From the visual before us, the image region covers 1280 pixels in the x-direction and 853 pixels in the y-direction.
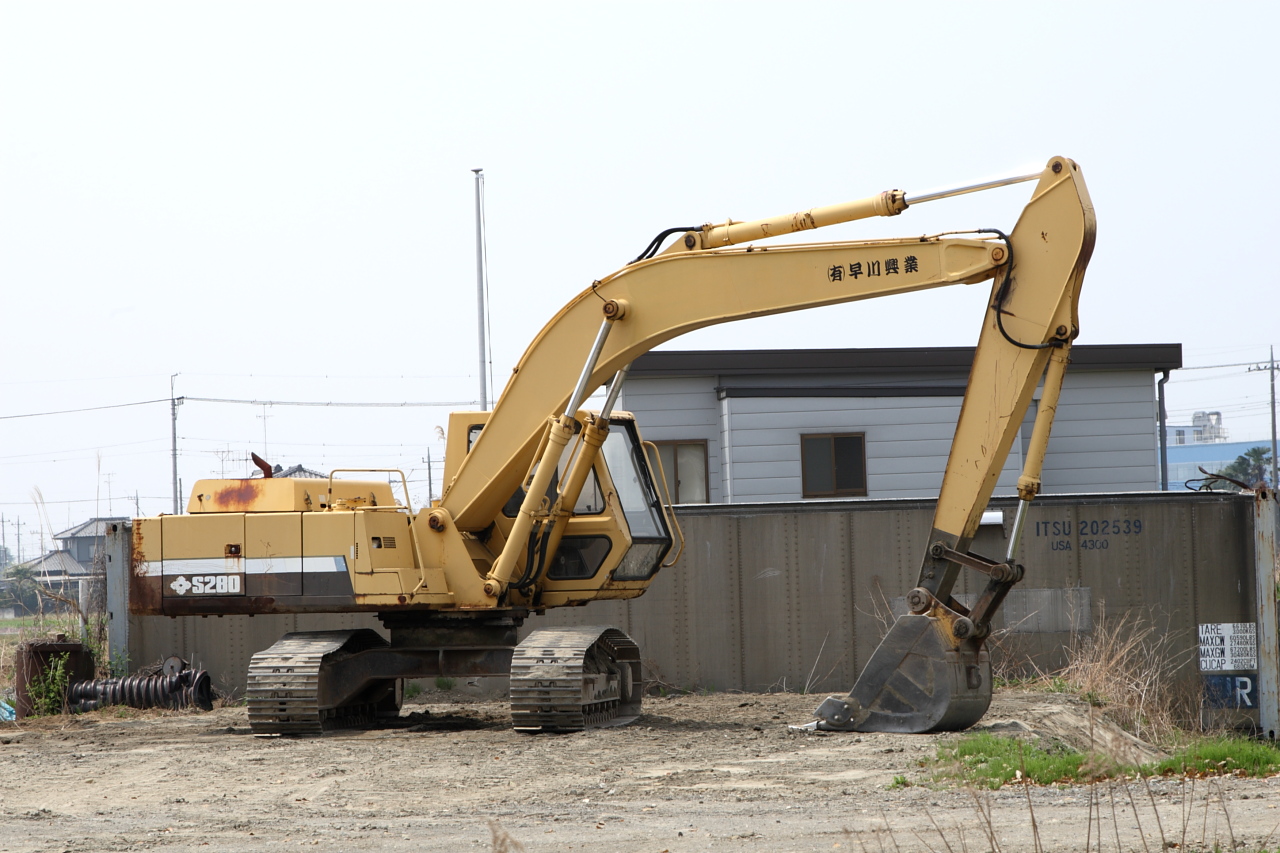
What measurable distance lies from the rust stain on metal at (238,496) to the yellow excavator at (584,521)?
18 mm

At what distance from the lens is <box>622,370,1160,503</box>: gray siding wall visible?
19.5 meters

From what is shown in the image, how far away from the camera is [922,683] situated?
9.84 metres

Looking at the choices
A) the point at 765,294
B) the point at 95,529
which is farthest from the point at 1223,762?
the point at 95,529

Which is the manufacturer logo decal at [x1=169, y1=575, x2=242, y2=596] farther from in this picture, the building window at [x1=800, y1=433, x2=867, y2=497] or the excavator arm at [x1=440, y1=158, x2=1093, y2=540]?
the building window at [x1=800, y1=433, x2=867, y2=497]

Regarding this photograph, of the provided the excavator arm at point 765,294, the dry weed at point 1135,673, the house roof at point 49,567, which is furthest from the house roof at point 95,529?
the dry weed at point 1135,673

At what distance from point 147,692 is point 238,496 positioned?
14.1 ft

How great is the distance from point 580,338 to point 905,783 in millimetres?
4884

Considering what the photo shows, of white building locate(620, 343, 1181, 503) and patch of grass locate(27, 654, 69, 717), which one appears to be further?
white building locate(620, 343, 1181, 503)

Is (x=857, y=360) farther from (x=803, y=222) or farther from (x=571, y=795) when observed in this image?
(x=571, y=795)

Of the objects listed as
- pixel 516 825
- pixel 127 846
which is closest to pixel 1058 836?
pixel 516 825

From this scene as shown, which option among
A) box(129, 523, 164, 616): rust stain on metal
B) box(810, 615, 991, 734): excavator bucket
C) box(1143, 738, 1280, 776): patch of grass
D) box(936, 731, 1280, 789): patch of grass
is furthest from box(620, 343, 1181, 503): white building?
box(1143, 738, 1280, 776): patch of grass

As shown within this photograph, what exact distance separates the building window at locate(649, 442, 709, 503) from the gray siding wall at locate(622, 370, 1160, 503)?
14 cm

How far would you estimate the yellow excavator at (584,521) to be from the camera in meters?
9.86

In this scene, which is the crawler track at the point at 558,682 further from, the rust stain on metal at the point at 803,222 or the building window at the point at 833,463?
the building window at the point at 833,463
